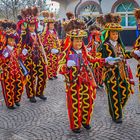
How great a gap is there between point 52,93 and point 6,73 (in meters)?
2.04

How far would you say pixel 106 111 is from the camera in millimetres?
7328

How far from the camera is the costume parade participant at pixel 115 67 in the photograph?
245 inches

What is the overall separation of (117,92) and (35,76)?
2582 millimetres

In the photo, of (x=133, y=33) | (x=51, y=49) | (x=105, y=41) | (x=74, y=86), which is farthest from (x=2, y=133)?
(x=133, y=33)

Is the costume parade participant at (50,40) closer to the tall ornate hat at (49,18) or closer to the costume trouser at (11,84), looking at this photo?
the tall ornate hat at (49,18)

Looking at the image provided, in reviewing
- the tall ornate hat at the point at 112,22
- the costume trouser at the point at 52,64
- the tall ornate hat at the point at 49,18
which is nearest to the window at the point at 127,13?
the tall ornate hat at the point at 49,18

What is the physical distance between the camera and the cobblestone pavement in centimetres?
588

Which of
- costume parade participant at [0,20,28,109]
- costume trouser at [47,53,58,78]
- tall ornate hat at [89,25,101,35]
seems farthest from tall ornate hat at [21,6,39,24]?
costume trouser at [47,53,58,78]

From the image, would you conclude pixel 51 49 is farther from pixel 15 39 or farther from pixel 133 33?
pixel 133 33

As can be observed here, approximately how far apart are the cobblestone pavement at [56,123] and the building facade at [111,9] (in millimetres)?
13464

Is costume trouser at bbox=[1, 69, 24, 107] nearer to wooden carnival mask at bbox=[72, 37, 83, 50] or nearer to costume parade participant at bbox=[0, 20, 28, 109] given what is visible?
costume parade participant at bbox=[0, 20, 28, 109]

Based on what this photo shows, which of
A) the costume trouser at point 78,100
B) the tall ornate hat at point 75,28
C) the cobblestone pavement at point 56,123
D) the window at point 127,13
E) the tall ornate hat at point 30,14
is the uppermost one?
the window at point 127,13

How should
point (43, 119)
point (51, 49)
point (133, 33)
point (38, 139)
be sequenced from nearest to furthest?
point (38, 139) < point (43, 119) < point (51, 49) < point (133, 33)

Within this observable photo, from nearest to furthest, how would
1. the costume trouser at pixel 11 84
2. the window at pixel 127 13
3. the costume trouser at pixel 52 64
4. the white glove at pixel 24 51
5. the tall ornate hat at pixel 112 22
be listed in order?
1. the tall ornate hat at pixel 112 22
2. the costume trouser at pixel 11 84
3. the white glove at pixel 24 51
4. the costume trouser at pixel 52 64
5. the window at pixel 127 13
